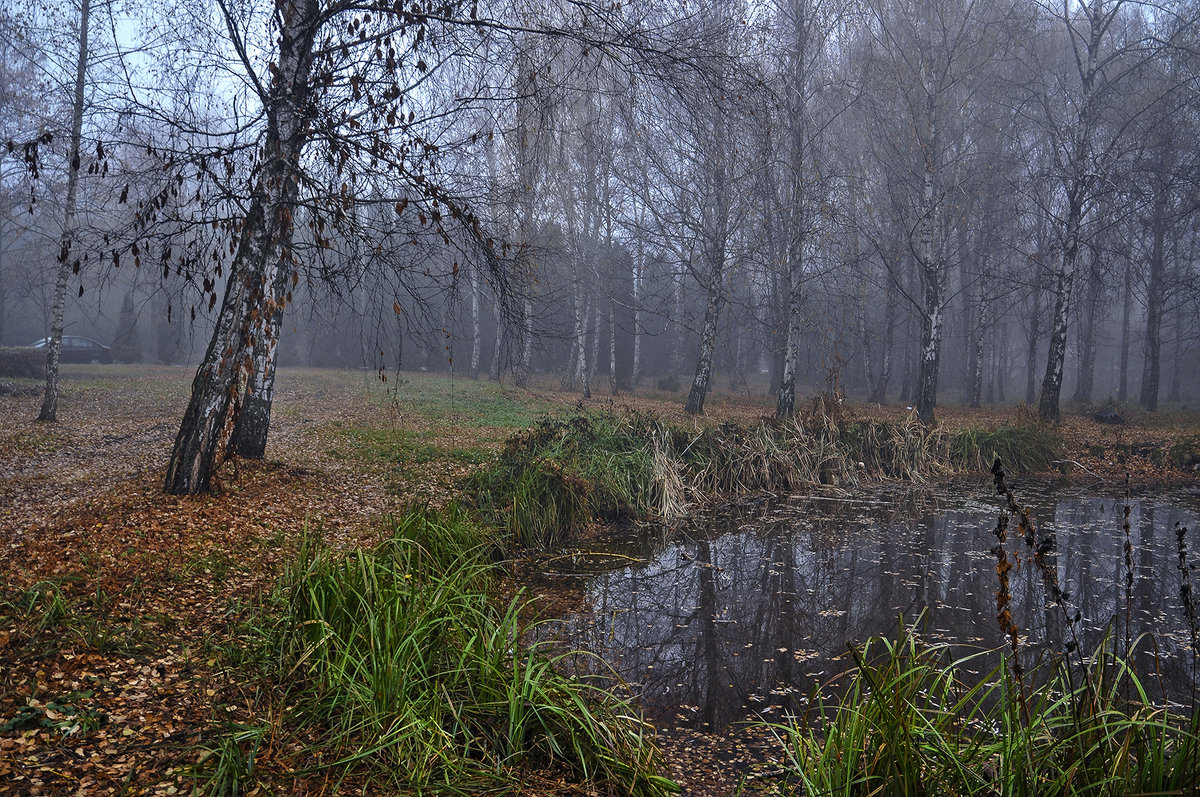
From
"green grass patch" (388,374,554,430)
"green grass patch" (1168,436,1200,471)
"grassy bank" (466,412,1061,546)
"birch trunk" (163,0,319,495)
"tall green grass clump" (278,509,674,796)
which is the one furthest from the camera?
"green grass patch" (388,374,554,430)

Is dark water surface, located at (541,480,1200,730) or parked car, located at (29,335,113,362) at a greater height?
parked car, located at (29,335,113,362)

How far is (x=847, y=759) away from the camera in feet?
7.86

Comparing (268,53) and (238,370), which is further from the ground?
(268,53)

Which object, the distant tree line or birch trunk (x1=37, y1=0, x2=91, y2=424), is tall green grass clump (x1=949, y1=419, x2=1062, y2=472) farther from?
birch trunk (x1=37, y1=0, x2=91, y2=424)

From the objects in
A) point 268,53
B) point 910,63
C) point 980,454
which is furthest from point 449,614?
point 910,63

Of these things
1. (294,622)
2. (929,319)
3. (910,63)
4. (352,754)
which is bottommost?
(352,754)

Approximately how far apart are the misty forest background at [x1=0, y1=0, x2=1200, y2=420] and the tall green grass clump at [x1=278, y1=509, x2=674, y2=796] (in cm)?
212

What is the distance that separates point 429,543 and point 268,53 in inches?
174

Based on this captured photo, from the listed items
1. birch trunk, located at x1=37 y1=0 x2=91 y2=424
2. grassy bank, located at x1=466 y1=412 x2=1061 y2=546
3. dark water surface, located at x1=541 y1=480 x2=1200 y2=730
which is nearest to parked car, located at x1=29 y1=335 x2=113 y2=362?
birch trunk, located at x1=37 y1=0 x2=91 y2=424

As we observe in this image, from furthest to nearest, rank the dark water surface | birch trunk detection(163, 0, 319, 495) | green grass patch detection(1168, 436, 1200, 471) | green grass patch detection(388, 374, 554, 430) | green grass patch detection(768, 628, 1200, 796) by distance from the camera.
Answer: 1. green grass patch detection(388, 374, 554, 430)
2. green grass patch detection(1168, 436, 1200, 471)
3. birch trunk detection(163, 0, 319, 495)
4. the dark water surface
5. green grass patch detection(768, 628, 1200, 796)

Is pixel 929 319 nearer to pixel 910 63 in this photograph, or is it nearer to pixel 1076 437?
pixel 1076 437

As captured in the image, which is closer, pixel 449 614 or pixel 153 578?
pixel 449 614

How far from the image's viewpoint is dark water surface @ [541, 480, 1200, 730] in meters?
4.23

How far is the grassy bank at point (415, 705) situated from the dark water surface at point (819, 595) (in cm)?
82
